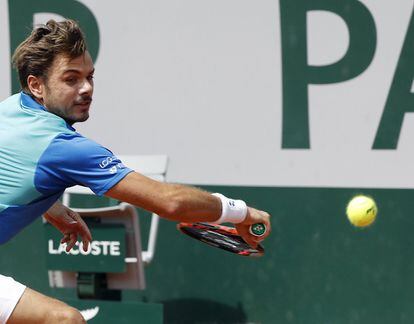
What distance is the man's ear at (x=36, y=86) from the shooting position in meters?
3.68

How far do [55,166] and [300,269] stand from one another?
3.13 meters

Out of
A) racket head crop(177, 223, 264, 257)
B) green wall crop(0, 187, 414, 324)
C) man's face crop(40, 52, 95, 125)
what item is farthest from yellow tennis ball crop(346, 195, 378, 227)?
man's face crop(40, 52, 95, 125)

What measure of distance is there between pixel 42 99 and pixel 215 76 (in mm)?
2732

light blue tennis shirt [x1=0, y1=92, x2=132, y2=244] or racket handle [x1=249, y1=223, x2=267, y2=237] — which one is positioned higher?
light blue tennis shirt [x1=0, y1=92, x2=132, y2=244]

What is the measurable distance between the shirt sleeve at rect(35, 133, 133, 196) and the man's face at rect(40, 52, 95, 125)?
0.21 meters

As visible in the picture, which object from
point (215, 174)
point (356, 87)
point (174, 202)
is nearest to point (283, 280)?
point (215, 174)

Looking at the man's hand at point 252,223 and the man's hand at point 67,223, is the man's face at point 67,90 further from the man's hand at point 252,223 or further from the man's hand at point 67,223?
the man's hand at point 252,223

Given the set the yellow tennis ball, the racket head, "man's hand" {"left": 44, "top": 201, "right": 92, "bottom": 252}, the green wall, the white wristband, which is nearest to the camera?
the white wristband

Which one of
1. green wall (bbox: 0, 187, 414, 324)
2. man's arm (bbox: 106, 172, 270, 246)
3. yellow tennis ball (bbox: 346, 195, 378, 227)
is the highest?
man's arm (bbox: 106, 172, 270, 246)

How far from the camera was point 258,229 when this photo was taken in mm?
3621

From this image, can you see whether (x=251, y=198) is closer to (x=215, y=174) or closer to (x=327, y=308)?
(x=215, y=174)

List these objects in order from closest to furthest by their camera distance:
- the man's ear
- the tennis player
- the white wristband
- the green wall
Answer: the tennis player < the white wristband < the man's ear < the green wall

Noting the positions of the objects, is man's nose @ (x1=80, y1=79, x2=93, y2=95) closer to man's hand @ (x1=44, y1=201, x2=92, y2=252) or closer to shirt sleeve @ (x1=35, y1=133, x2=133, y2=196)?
shirt sleeve @ (x1=35, y1=133, x2=133, y2=196)

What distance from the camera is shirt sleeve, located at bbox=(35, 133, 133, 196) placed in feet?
11.2
